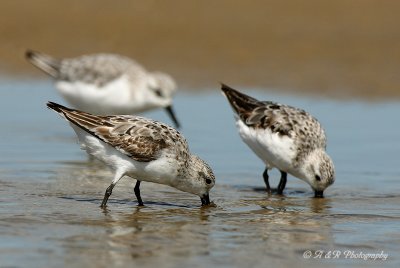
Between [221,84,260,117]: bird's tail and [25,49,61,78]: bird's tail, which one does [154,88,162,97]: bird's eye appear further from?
[221,84,260,117]: bird's tail

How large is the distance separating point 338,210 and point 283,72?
32.6ft

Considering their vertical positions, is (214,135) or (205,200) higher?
(214,135)

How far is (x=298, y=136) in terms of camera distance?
43.2ft

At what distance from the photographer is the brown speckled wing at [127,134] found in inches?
456

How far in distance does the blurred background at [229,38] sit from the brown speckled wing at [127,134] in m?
8.86

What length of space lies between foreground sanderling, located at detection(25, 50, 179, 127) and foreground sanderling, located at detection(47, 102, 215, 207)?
6.14 meters

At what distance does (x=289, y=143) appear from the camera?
13.1 m

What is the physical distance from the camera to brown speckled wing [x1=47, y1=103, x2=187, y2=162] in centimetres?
1157

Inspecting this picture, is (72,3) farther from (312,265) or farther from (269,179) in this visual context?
(312,265)

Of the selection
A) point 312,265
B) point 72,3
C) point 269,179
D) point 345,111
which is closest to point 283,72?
point 345,111

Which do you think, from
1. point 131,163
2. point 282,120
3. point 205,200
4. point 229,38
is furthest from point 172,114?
point 131,163

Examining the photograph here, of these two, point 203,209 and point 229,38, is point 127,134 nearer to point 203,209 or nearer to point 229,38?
point 203,209

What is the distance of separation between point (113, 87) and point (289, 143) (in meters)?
5.75

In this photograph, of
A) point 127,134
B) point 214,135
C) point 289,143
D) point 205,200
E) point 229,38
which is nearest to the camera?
point 127,134
